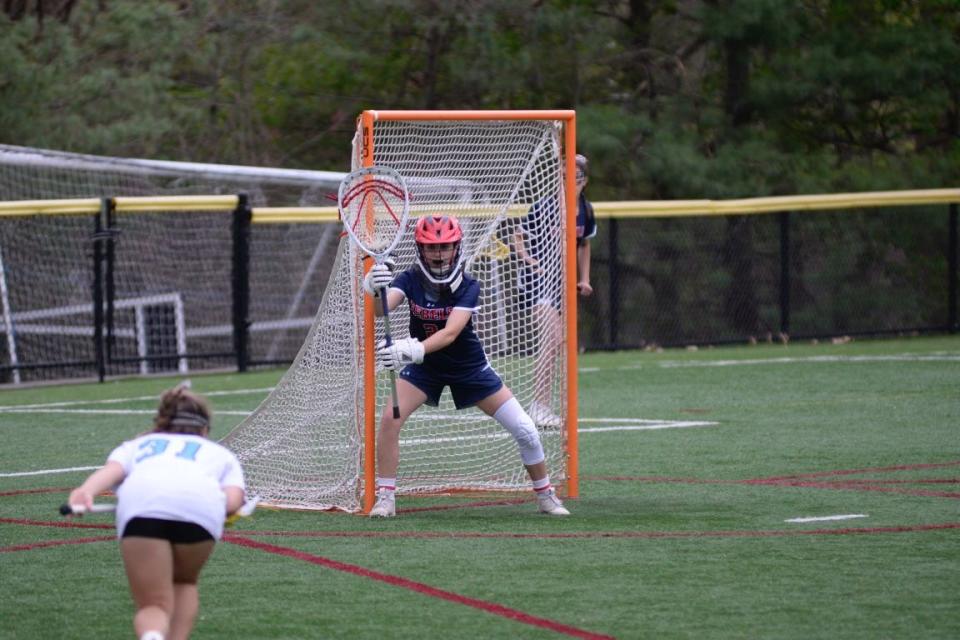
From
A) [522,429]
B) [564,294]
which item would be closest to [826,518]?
[522,429]

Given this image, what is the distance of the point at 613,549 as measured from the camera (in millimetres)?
7574

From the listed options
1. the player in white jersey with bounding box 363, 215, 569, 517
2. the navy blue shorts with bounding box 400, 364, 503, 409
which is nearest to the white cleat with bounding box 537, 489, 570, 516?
the player in white jersey with bounding box 363, 215, 569, 517

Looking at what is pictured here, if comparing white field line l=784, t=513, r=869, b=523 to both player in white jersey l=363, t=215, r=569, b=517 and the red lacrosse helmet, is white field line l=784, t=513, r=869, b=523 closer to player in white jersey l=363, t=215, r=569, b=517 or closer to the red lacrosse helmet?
player in white jersey l=363, t=215, r=569, b=517

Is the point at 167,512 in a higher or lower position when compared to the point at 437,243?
lower

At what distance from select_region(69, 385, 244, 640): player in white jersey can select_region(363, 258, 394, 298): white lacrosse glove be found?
3035mm

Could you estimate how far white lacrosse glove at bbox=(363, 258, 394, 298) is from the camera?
813 cm

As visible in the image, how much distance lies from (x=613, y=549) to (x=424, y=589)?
3.96 ft

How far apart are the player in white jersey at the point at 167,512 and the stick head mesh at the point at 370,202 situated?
3.28m

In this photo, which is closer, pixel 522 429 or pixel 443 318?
pixel 443 318

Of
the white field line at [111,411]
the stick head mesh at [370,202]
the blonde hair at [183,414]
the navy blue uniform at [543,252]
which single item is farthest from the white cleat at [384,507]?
the white field line at [111,411]

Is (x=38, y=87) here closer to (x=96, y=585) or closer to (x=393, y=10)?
(x=393, y=10)

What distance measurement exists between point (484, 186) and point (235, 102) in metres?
16.2

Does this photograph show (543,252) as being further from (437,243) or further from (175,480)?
(175,480)

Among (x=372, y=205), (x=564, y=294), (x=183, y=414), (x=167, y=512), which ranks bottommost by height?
(x=167, y=512)
